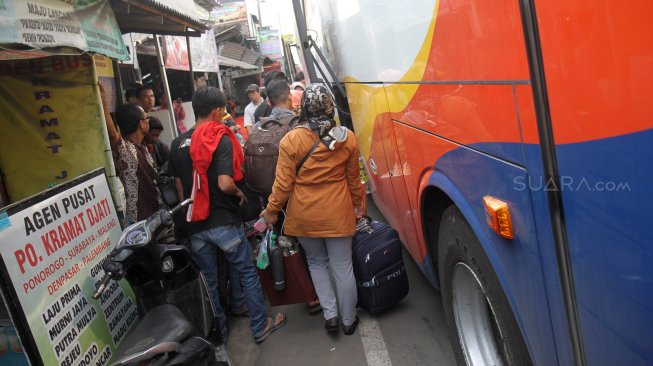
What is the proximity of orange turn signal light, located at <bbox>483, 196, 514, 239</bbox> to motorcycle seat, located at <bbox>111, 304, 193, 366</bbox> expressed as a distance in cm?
152

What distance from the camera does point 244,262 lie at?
11.9 ft

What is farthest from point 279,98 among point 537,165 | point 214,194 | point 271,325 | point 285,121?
point 537,165

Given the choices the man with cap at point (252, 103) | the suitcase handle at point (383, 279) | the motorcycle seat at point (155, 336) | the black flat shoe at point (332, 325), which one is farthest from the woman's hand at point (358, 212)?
A: the man with cap at point (252, 103)

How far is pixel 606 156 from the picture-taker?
115 cm

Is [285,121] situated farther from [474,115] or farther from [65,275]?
[474,115]

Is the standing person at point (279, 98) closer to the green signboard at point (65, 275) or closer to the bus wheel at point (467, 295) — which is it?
the green signboard at point (65, 275)

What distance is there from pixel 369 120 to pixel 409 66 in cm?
168

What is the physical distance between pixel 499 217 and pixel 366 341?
79.7 inches

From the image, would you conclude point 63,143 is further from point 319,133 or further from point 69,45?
point 319,133

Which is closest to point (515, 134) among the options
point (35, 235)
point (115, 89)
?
point (35, 235)

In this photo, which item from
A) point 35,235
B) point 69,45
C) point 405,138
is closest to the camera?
point 35,235

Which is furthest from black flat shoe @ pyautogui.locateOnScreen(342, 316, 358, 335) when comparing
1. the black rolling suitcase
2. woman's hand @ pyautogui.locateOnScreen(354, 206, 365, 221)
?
woman's hand @ pyautogui.locateOnScreen(354, 206, 365, 221)

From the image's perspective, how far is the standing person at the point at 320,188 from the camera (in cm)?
316

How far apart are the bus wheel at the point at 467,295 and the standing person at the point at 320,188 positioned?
87 centimetres
